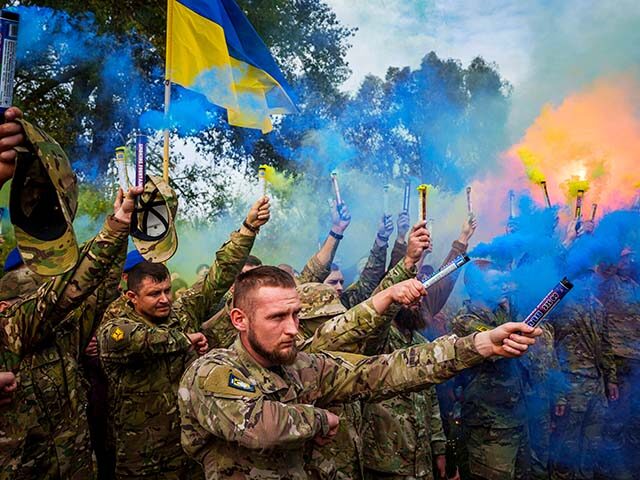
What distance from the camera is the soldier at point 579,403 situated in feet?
22.6

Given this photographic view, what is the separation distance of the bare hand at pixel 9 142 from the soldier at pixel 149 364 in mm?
2350

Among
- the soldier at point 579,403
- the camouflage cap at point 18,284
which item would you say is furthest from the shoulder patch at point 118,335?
the soldier at point 579,403

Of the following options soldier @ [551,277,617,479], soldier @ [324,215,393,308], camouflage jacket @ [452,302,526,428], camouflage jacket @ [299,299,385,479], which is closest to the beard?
camouflage jacket @ [299,299,385,479]

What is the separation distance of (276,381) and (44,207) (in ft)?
3.98

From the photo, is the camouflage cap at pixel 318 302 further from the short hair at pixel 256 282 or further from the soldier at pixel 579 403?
the soldier at pixel 579 403

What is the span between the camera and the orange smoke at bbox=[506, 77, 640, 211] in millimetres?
8875

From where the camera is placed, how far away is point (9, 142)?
6.70ft

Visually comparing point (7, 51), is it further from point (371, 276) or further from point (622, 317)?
point (622, 317)

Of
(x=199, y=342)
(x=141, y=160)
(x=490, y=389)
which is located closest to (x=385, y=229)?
(x=490, y=389)

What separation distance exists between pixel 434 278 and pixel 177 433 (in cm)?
233

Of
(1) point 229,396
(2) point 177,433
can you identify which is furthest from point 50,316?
(2) point 177,433

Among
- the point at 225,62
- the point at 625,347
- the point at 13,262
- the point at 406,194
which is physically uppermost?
the point at 225,62

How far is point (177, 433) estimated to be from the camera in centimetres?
464

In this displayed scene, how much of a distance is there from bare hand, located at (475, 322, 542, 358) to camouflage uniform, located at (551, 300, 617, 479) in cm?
458
